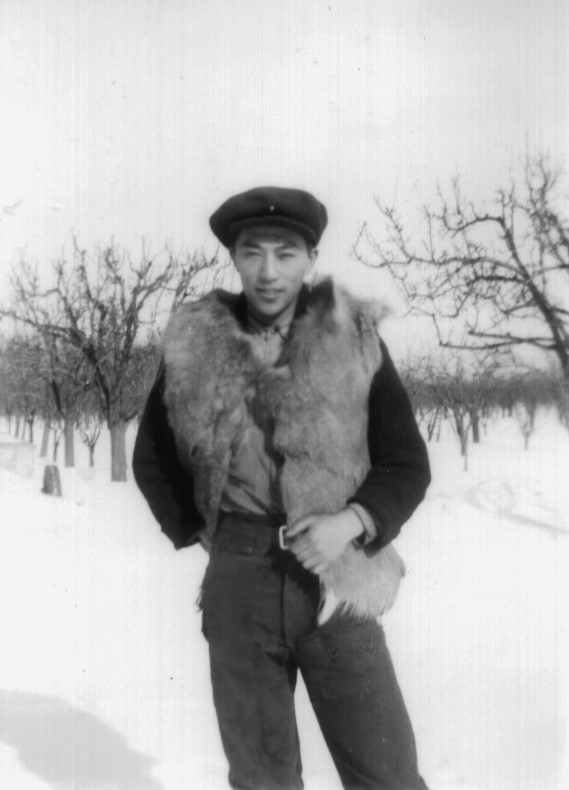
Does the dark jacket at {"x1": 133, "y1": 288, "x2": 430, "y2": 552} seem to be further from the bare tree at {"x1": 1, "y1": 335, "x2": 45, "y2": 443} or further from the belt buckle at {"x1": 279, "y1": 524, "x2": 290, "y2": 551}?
the bare tree at {"x1": 1, "y1": 335, "x2": 45, "y2": 443}

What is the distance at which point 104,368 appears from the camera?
12.3 ft

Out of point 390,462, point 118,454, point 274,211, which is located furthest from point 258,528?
point 118,454

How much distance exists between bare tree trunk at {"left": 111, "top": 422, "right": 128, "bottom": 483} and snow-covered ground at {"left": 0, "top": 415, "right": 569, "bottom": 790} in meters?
0.07

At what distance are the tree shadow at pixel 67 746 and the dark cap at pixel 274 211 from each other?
1.59 meters

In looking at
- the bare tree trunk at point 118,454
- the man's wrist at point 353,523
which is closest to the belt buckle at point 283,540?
the man's wrist at point 353,523

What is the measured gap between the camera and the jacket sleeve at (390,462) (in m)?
1.48

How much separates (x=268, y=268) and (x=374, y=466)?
1.48 feet

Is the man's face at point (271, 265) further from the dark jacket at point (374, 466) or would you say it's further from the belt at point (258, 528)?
the belt at point (258, 528)

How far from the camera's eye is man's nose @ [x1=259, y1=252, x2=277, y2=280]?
5.00 feet

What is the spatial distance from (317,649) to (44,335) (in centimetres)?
281

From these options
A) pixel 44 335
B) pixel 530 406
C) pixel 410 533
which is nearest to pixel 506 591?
pixel 410 533

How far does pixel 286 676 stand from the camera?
1521 millimetres

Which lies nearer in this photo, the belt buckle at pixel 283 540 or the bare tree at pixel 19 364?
the belt buckle at pixel 283 540

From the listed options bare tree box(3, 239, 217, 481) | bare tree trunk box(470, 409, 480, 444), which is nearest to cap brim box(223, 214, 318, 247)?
bare tree box(3, 239, 217, 481)
